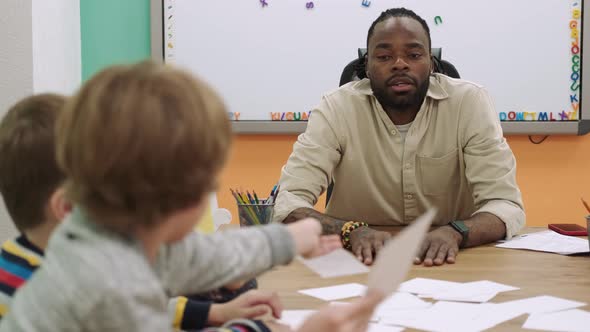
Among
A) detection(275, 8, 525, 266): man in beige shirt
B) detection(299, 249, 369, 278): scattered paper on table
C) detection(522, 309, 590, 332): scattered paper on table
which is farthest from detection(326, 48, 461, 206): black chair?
detection(299, 249, 369, 278): scattered paper on table

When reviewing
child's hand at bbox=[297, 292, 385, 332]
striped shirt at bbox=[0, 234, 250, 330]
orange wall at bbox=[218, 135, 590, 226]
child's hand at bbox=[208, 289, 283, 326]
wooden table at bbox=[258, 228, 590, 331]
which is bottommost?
orange wall at bbox=[218, 135, 590, 226]

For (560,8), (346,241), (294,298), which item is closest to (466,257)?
(346,241)

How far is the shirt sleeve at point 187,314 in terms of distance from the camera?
2.70 feet

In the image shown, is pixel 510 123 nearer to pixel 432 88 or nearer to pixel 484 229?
pixel 432 88

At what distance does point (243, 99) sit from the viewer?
3025 millimetres

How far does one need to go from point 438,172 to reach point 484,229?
0.45 metres

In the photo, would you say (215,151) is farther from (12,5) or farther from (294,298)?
(12,5)

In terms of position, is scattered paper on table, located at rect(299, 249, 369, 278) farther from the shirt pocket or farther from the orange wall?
the orange wall

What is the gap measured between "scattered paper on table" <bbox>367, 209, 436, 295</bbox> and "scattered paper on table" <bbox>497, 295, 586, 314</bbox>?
451 mm

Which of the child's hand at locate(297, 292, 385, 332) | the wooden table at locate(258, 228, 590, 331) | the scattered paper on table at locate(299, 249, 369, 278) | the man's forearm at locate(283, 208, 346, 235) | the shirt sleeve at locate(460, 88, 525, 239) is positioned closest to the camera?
the child's hand at locate(297, 292, 385, 332)

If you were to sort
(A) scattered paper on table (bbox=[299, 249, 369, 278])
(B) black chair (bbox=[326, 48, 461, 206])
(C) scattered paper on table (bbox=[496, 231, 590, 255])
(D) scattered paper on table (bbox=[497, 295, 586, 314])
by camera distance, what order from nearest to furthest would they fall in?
(A) scattered paper on table (bbox=[299, 249, 369, 278]), (D) scattered paper on table (bbox=[497, 295, 586, 314]), (C) scattered paper on table (bbox=[496, 231, 590, 255]), (B) black chair (bbox=[326, 48, 461, 206])

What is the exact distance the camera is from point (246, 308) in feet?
2.85

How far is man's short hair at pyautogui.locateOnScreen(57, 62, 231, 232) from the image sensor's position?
1.50 feet

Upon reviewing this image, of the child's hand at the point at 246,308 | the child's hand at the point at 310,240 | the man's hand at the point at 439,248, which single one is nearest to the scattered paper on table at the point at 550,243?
the man's hand at the point at 439,248
